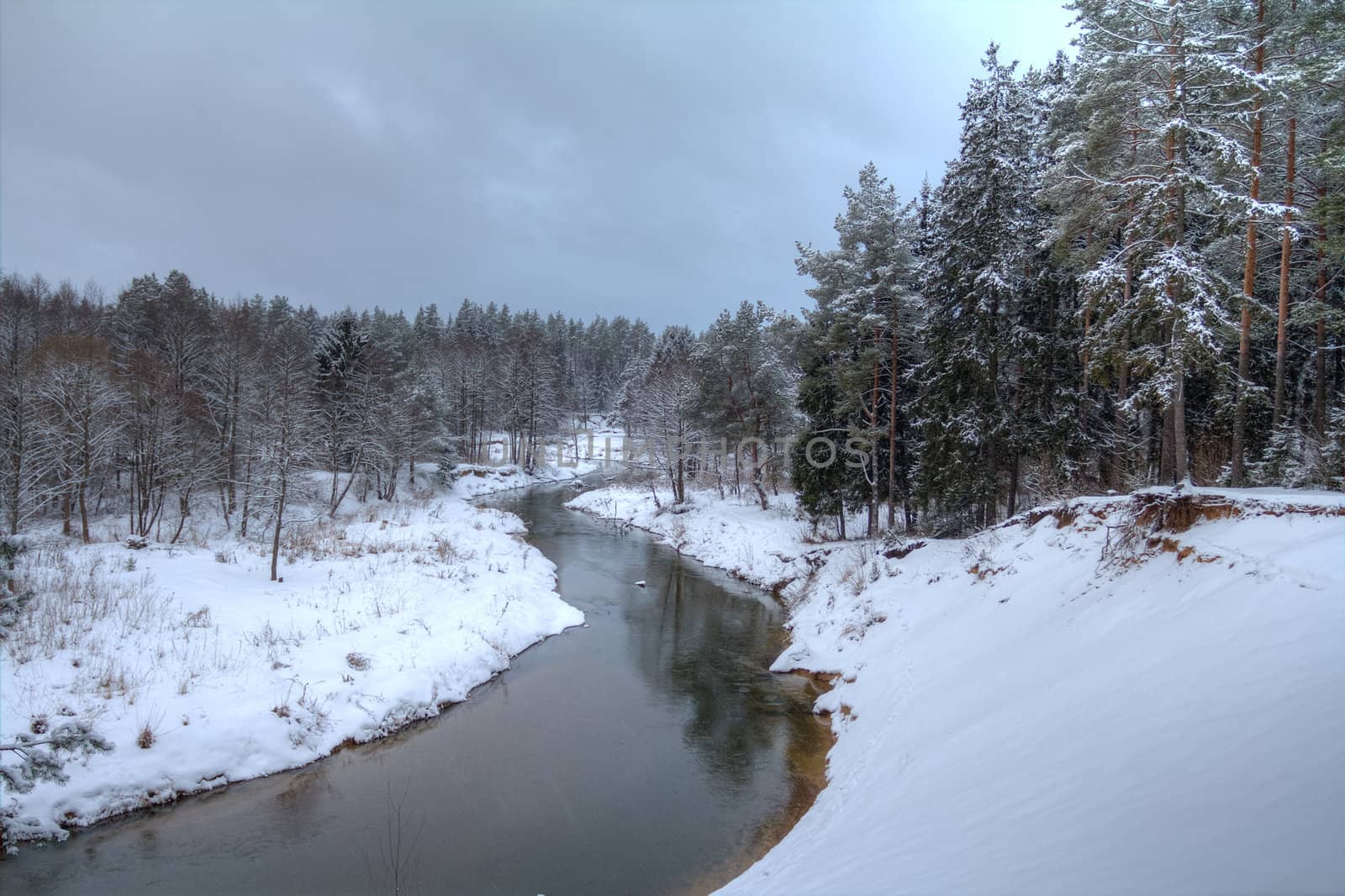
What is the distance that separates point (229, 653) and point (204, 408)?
2356cm

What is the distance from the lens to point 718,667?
14.5m

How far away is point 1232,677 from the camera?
489 centimetres

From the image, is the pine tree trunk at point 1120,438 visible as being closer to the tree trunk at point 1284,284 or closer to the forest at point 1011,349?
the forest at point 1011,349

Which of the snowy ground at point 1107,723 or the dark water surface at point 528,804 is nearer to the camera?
the snowy ground at point 1107,723

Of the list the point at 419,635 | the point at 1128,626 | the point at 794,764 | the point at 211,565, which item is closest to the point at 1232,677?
the point at 1128,626

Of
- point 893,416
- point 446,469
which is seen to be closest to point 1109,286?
point 893,416

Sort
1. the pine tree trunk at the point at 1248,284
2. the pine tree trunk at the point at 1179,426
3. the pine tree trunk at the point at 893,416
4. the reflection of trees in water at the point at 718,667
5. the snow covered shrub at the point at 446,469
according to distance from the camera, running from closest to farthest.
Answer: the reflection of trees in water at the point at 718,667, the pine tree trunk at the point at 1179,426, the pine tree trunk at the point at 1248,284, the pine tree trunk at the point at 893,416, the snow covered shrub at the point at 446,469

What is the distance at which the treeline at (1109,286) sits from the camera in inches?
458

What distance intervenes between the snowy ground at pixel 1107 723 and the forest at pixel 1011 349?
14.4ft

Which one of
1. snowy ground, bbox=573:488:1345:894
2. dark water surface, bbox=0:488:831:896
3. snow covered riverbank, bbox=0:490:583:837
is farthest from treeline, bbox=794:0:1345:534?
snow covered riverbank, bbox=0:490:583:837

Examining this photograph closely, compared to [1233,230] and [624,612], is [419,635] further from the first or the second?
[1233,230]

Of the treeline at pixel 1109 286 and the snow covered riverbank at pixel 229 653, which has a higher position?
the treeline at pixel 1109 286

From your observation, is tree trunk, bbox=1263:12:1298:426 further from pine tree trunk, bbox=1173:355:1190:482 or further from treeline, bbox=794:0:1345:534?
pine tree trunk, bbox=1173:355:1190:482

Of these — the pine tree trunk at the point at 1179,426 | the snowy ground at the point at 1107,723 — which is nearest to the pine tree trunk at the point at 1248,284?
the pine tree trunk at the point at 1179,426
